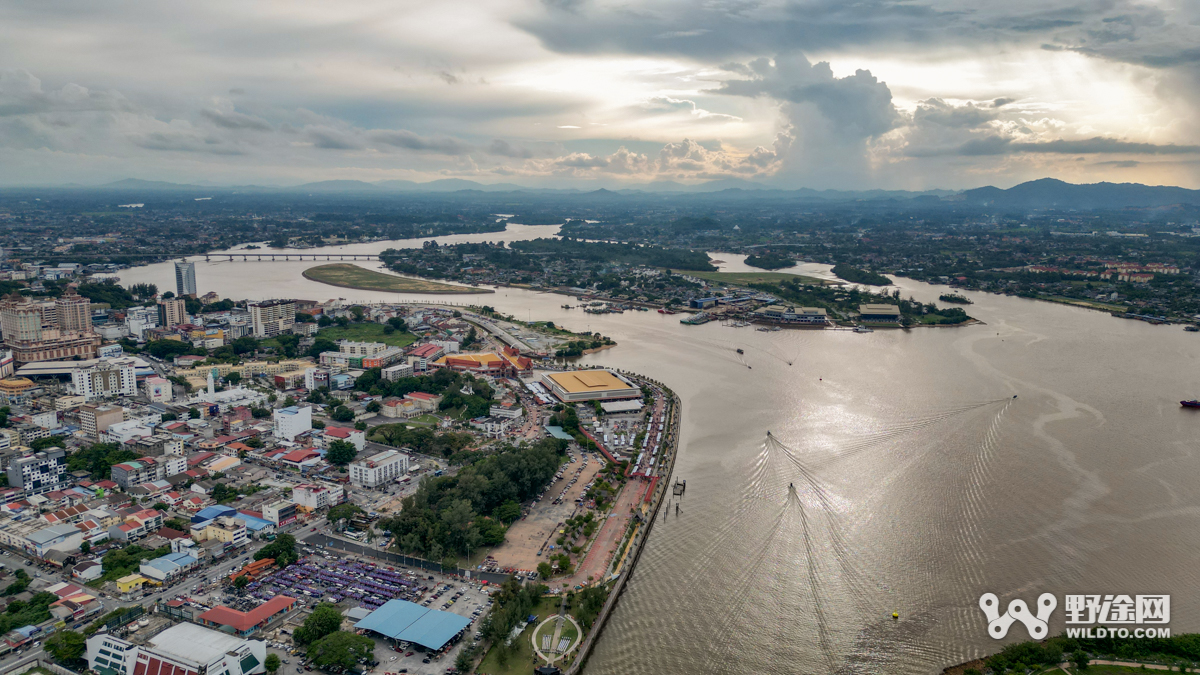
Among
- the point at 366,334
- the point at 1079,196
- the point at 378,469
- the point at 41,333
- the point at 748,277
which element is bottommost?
the point at 378,469

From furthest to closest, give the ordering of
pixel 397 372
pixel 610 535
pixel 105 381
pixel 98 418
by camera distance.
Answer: pixel 397 372 → pixel 105 381 → pixel 98 418 → pixel 610 535

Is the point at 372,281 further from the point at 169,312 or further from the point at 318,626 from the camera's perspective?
the point at 318,626

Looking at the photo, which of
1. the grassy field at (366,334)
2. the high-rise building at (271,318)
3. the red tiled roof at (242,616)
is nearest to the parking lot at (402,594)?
the red tiled roof at (242,616)

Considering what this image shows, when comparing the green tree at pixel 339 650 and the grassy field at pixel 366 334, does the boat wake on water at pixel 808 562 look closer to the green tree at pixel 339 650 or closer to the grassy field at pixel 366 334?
the green tree at pixel 339 650

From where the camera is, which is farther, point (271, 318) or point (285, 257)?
point (285, 257)

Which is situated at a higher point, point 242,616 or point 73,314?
point 73,314

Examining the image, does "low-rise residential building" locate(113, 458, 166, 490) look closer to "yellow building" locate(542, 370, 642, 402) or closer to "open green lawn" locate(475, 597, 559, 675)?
"open green lawn" locate(475, 597, 559, 675)

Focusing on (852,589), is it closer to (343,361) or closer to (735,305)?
(343,361)

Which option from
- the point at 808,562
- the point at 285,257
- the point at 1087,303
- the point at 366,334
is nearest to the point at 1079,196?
the point at 1087,303
